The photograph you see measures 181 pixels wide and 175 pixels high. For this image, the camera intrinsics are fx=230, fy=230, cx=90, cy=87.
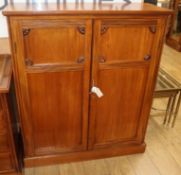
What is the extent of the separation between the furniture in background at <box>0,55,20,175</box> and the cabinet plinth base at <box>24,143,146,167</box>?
16cm

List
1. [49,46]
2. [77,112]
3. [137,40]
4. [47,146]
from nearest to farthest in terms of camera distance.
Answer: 1. [49,46]
2. [137,40]
3. [77,112]
4. [47,146]

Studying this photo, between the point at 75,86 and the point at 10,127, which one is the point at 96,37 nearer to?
the point at 75,86

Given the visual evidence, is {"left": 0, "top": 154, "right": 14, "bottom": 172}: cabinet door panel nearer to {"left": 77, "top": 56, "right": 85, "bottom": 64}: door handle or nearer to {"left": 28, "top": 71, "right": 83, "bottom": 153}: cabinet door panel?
{"left": 28, "top": 71, "right": 83, "bottom": 153}: cabinet door panel

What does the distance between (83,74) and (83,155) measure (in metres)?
0.74

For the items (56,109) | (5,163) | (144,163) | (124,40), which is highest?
(124,40)

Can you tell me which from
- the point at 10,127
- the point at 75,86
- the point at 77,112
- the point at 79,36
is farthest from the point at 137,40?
the point at 10,127

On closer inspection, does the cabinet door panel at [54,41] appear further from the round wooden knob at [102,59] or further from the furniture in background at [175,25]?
the furniture in background at [175,25]

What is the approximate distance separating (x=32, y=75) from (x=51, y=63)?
15 centimetres

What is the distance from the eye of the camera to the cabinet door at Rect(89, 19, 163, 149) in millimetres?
1446

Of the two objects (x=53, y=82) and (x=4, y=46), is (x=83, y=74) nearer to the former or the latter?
(x=53, y=82)

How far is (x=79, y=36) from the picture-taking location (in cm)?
140

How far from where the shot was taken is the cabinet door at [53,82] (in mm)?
1353

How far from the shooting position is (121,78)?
162cm

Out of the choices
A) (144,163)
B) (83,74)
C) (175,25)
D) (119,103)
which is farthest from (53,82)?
(175,25)
